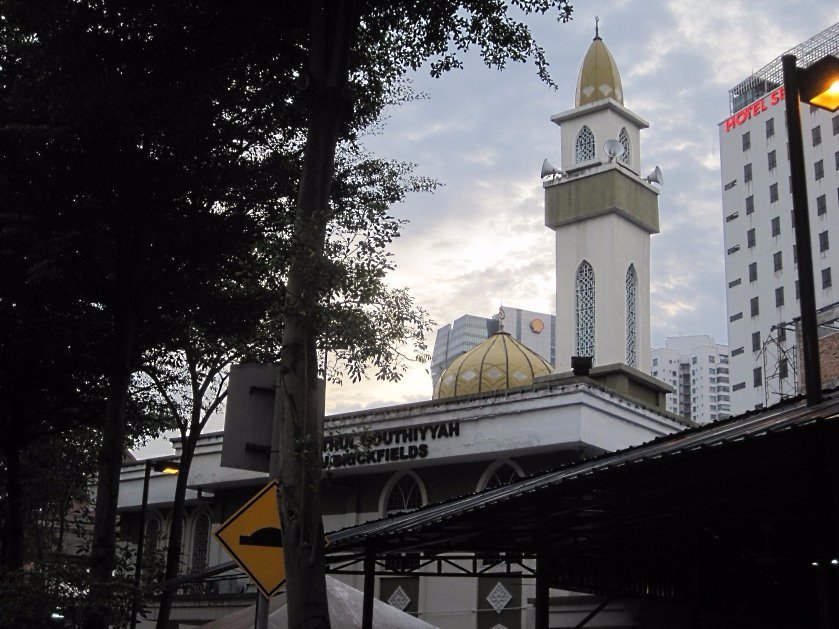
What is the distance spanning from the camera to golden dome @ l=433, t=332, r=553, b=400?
3478cm

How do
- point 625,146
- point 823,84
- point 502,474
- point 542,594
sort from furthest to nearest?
point 625,146, point 502,474, point 542,594, point 823,84

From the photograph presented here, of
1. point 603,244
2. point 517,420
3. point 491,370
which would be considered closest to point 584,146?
point 603,244

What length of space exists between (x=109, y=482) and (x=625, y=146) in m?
34.2

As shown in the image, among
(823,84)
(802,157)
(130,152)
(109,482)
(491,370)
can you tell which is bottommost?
(109,482)

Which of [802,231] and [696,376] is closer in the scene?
[802,231]

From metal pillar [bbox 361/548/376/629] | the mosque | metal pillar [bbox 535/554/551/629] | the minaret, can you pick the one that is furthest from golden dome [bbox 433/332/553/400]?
metal pillar [bbox 535/554/551/629]

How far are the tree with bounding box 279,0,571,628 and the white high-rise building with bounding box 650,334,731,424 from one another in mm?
133756

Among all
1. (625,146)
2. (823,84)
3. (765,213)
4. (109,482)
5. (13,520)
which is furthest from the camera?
(765,213)

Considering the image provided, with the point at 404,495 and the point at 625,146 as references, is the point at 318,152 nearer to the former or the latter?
the point at 404,495

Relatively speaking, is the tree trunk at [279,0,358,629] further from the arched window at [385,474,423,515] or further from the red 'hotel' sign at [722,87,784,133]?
the red 'hotel' sign at [722,87,784,133]

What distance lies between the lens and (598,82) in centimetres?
4841

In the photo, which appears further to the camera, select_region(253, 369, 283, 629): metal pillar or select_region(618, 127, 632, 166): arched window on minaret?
select_region(618, 127, 632, 166): arched window on minaret

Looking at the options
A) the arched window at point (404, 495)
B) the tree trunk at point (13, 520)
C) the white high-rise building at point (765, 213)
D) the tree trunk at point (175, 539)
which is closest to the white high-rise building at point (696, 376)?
the white high-rise building at point (765, 213)

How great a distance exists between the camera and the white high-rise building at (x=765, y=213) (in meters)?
79.6
